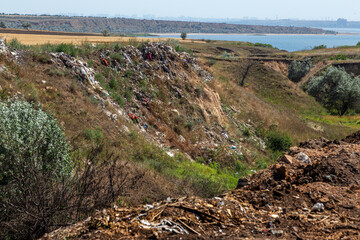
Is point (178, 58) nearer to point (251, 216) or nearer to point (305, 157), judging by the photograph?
point (305, 157)

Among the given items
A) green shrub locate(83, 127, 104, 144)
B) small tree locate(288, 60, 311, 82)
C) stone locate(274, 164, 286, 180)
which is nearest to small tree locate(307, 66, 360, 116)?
small tree locate(288, 60, 311, 82)

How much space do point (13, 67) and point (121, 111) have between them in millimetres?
4173

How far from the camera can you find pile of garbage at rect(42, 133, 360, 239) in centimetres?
395

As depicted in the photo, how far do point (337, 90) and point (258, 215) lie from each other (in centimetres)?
3868

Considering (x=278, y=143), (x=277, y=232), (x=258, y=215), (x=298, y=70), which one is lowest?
(x=278, y=143)

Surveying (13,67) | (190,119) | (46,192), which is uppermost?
(13,67)

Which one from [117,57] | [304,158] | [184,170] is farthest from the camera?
[117,57]

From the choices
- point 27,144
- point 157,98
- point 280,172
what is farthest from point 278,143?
point 27,144

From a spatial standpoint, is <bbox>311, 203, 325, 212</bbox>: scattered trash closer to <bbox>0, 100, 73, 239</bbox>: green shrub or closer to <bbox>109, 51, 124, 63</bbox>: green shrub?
<bbox>0, 100, 73, 239</bbox>: green shrub

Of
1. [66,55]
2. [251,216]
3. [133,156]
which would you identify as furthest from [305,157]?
[66,55]

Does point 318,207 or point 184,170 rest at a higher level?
point 318,207

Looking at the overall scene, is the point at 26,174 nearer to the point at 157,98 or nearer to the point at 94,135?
the point at 94,135

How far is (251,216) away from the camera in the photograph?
4.66 metres

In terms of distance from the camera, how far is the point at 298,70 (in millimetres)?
53906
